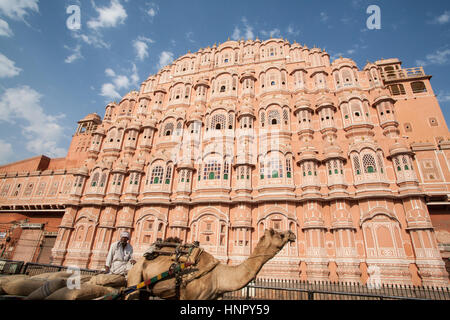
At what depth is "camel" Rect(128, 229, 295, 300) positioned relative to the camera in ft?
15.8

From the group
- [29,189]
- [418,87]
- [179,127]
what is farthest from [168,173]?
[418,87]

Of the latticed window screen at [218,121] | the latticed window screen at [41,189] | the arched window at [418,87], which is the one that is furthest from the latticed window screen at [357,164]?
the latticed window screen at [41,189]

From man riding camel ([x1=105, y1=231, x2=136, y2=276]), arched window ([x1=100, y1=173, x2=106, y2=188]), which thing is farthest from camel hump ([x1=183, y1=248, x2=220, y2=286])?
arched window ([x1=100, y1=173, x2=106, y2=188])

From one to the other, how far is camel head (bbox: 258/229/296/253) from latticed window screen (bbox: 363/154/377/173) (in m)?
14.1

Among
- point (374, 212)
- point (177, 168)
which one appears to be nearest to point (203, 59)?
point (177, 168)

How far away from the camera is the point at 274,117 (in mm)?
20484

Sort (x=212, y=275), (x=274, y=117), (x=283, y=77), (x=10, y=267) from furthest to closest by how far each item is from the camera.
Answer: (x=283, y=77)
(x=274, y=117)
(x=10, y=267)
(x=212, y=275)

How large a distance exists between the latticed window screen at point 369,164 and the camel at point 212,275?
46.6ft

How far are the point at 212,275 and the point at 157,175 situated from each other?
16.2 m

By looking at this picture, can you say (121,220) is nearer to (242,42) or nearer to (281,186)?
(281,186)

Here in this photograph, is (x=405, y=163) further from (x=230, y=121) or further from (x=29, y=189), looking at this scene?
(x=29, y=189)

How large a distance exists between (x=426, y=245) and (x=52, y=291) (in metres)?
17.8

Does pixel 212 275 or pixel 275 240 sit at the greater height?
pixel 275 240

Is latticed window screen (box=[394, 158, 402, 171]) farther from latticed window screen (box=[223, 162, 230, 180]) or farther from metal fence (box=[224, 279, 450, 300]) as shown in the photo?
latticed window screen (box=[223, 162, 230, 180])
